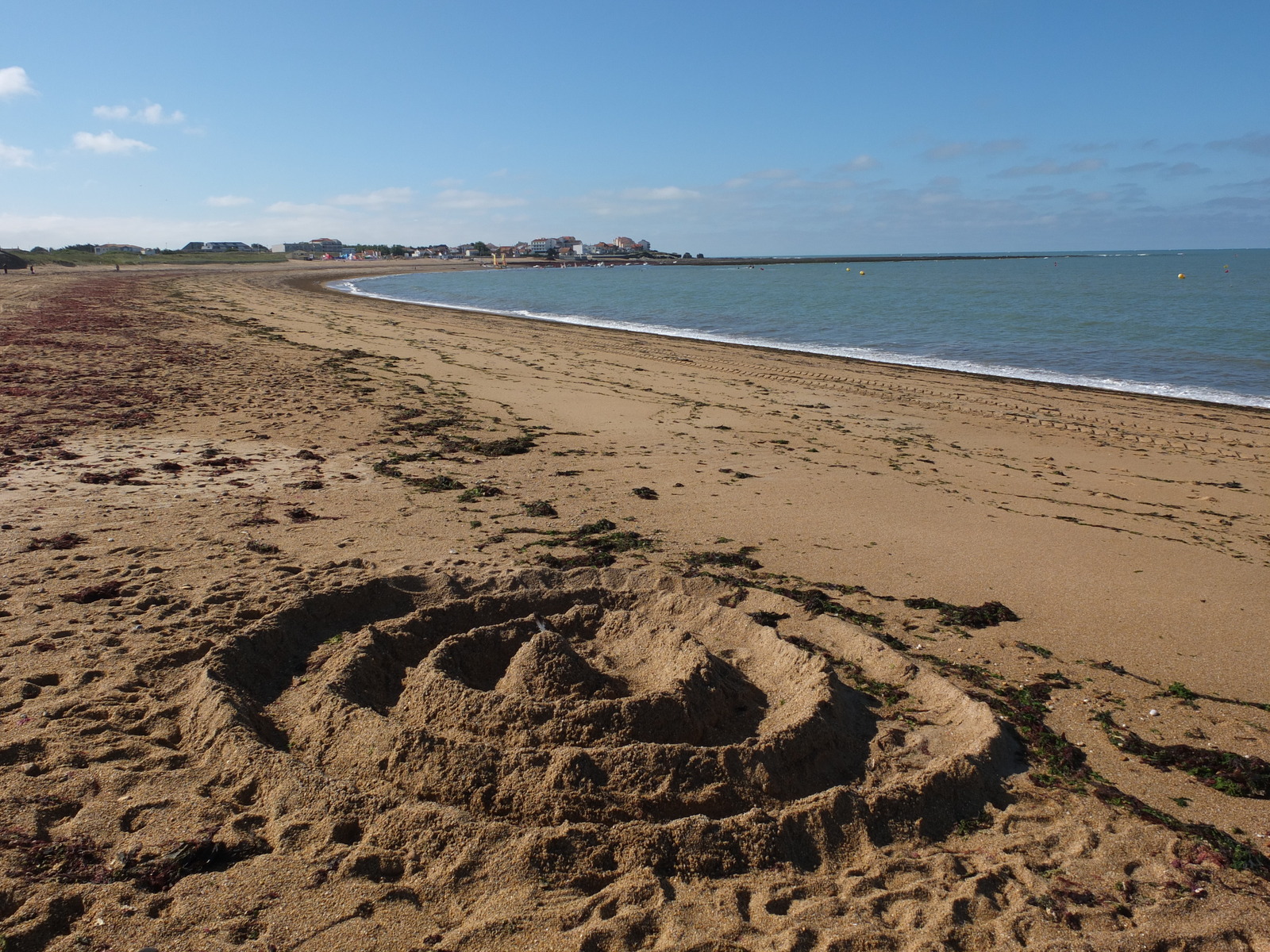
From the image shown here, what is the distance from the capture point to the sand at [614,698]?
8.86 ft

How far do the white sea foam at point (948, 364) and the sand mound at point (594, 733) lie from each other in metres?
15.3

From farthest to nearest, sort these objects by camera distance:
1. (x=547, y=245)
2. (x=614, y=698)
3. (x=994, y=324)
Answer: (x=547, y=245) < (x=994, y=324) < (x=614, y=698)

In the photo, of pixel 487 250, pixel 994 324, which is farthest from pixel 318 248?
pixel 994 324

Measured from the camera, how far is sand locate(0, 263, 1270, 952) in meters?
2.70

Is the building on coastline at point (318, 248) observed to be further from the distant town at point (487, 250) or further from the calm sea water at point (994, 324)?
the calm sea water at point (994, 324)

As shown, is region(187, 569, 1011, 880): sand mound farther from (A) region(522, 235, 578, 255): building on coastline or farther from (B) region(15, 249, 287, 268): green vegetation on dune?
(A) region(522, 235, 578, 255): building on coastline

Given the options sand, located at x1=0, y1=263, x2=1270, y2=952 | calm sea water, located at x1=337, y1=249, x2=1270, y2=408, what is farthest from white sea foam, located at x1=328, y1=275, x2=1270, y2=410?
sand, located at x1=0, y1=263, x2=1270, y2=952

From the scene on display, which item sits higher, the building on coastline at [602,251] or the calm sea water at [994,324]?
the building on coastline at [602,251]

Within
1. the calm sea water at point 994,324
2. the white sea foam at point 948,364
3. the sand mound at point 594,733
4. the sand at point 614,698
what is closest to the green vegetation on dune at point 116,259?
the calm sea water at point 994,324

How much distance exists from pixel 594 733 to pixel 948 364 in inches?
743

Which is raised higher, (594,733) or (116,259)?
(116,259)

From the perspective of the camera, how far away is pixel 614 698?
377cm

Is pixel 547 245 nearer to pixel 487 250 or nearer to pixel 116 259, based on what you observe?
pixel 487 250

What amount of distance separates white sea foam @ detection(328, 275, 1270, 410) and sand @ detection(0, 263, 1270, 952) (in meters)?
8.07
